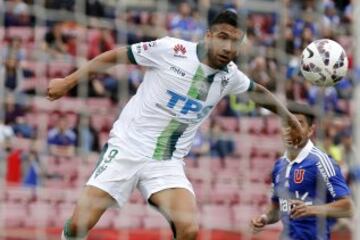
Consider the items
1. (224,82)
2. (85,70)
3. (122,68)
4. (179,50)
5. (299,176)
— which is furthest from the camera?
(122,68)

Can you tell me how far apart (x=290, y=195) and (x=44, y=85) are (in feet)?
13.9

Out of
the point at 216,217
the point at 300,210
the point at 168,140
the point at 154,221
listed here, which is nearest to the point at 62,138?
the point at 154,221

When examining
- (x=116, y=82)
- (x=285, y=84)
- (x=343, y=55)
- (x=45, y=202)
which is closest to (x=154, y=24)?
(x=116, y=82)

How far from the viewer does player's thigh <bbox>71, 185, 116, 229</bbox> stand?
235 inches

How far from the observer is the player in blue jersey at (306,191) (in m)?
6.38

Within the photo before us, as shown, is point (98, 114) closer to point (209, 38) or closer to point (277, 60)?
point (277, 60)

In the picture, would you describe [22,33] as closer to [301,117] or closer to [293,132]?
[301,117]

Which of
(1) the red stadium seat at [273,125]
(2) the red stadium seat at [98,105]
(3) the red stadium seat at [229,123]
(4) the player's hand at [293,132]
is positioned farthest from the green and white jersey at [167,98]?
(1) the red stadium seat at [273,125]

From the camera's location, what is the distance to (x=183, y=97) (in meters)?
6.17

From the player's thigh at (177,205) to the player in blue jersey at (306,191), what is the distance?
0.64 meters

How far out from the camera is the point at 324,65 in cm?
651

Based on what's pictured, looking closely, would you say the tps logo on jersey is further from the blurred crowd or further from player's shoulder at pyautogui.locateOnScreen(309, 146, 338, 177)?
the blurred crowd

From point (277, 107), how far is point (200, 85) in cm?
52

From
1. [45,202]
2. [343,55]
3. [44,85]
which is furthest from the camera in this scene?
[44,85]
